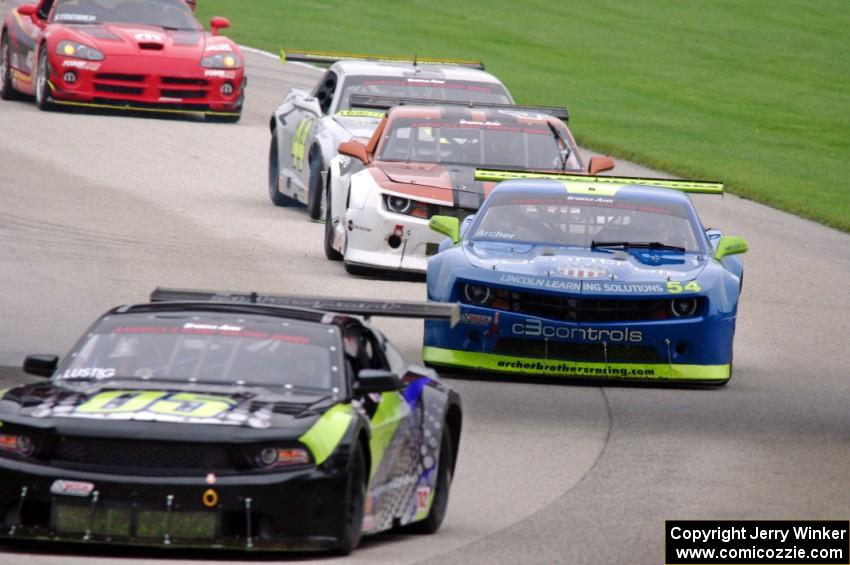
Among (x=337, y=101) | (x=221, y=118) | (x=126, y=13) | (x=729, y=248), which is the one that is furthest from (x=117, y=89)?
(x=729, y=248)

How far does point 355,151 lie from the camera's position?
18.5m

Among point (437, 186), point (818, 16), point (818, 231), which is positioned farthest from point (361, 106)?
point (818, 16)

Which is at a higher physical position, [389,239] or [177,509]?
[177,509]

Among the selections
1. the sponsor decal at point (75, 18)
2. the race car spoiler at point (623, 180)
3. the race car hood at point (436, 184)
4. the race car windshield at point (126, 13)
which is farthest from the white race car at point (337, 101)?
the race car spoiler at point (623, 180)

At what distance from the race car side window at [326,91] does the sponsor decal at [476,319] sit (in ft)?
28.1

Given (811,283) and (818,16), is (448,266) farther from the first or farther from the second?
(818,16)

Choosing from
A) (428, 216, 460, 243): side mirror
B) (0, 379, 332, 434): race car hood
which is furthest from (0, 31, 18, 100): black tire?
(0, 379, 332, 434): race car hood

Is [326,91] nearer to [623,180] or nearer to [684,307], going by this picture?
[623,180]

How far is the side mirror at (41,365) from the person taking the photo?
9.45 m

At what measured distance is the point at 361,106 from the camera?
20.5 metres

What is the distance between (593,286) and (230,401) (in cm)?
525

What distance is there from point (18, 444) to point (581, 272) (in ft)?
19.3

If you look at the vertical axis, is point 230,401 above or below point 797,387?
above

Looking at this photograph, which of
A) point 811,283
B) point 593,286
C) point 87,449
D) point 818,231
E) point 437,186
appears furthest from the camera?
point 818,231
